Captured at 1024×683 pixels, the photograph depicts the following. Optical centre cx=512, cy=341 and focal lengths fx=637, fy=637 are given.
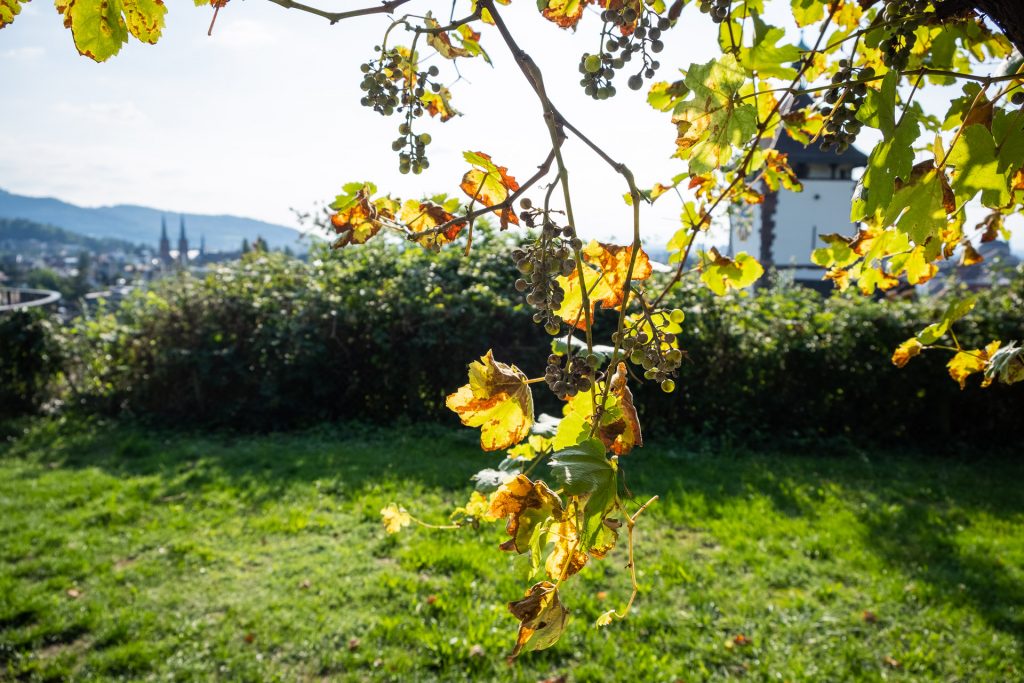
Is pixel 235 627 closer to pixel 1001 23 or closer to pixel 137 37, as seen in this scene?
pixel 137 37

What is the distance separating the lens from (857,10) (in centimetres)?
152

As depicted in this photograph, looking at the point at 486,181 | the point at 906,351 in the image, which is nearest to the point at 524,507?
the point at 486,181

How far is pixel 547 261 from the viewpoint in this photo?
80 cm

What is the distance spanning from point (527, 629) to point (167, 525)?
4973mm

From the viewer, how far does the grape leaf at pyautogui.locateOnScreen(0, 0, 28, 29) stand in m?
1.00

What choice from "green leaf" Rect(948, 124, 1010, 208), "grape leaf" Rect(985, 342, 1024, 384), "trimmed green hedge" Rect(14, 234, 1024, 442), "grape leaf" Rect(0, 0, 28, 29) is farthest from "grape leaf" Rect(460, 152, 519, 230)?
"trimmed green hedge" Rect(14, 234, 1024, 442)

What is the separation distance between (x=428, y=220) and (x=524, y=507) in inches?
20.1

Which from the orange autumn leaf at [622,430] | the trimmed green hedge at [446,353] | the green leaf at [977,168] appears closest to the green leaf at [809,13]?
the green leaf at [977,168]

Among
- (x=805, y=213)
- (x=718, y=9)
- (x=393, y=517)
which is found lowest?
(x=393, y=517)

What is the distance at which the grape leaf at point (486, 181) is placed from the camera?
99 centimetres

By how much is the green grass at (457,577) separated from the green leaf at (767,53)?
71.2 inches

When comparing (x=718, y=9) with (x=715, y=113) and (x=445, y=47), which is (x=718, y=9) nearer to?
(x=715, y=113)

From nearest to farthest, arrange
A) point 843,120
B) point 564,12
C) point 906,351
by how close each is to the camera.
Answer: point 564,12, point 843,120, point 906,351

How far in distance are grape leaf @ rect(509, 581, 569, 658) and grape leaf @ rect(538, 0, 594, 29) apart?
93cm
